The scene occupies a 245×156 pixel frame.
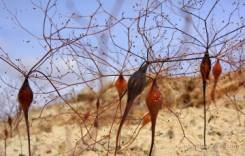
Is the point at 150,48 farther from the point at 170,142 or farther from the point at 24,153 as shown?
the point at 24,153

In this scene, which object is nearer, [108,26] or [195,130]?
[108,26]

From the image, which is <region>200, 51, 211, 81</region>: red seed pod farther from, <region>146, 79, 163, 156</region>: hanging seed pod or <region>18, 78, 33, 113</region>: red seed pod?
<region>18, 78, 33, 113</region>: red seed pod

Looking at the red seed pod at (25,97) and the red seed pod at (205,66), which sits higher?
the red seed pod at (205,66)

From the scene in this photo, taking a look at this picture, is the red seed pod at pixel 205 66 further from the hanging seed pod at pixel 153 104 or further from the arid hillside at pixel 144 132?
the hanging seed pod at pixel 153 104

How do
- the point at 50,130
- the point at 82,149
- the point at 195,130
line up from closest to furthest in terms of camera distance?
1. the point at 82,149
2. the point at 195,130
3. the point at 50,130

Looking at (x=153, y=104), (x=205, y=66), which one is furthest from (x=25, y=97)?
(x=205, y=66)

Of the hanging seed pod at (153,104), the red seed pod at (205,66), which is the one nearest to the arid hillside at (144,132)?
the red seed pod at (205,66)

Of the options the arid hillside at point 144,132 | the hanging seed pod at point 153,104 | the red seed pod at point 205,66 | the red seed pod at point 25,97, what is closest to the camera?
the hanging seed pod at point 153,104

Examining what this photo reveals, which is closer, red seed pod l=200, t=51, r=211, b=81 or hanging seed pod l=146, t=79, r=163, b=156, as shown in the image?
hanging seed pod l=146, t=79, r=163, b=156

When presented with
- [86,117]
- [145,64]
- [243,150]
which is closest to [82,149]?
[86,117]

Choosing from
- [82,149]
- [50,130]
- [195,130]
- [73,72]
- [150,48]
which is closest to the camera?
[150,48]

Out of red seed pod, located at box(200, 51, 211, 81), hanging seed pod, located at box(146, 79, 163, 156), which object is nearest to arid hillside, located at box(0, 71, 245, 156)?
red seed pod, located at box(200, 51, 211, 81)
